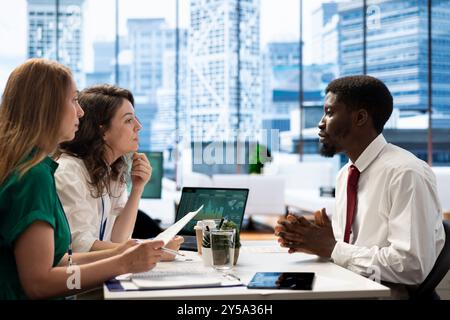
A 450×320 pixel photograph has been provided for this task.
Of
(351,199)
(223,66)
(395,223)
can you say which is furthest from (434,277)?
(223,66)

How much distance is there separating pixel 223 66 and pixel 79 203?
8.15 m

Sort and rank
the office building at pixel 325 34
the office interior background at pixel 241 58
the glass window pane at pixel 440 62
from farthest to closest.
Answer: the office building at pixel 325 34 < the office interior background at pixel 241 58 < the glass window pane at pixel 440 62

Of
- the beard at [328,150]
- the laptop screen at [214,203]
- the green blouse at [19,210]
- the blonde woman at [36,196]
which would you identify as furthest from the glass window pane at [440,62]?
the green blouse at [19,210]

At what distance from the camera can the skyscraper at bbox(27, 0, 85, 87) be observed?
9.75 m

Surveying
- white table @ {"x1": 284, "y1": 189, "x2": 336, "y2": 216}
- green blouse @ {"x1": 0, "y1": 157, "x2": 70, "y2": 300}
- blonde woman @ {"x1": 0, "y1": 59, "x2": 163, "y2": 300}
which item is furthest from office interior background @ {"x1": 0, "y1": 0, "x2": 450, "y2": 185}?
green blouse @ {"x1": 0, "y1": 157, "x2": 70, "y2": 300}

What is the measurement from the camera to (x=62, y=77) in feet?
6.03

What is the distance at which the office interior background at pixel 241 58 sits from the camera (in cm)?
973

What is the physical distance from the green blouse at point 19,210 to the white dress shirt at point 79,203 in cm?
57

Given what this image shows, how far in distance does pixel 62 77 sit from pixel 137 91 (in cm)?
864

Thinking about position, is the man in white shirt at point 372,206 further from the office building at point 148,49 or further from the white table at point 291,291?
the office building at point 148,49

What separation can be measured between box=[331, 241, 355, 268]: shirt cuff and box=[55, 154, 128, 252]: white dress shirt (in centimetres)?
85
